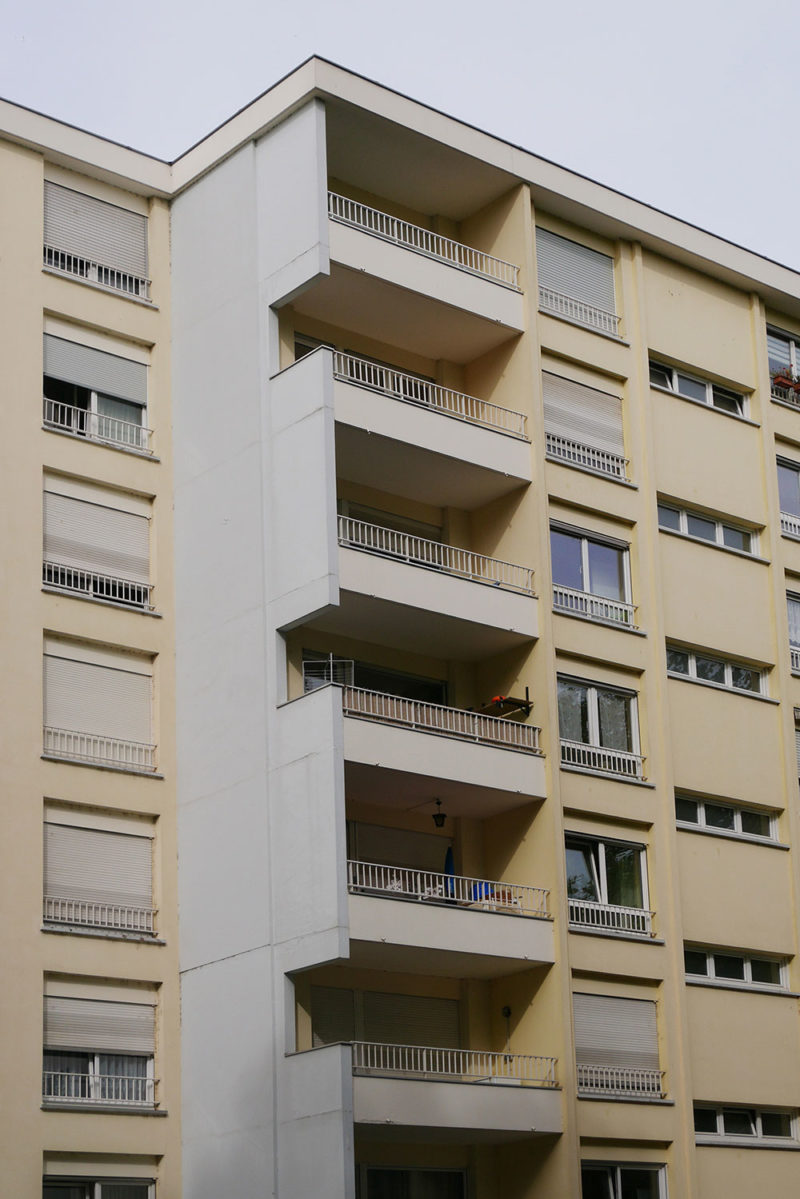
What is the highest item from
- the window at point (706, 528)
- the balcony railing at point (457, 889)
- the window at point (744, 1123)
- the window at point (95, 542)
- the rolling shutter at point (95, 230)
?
the rolling shutter at point (95, 230)

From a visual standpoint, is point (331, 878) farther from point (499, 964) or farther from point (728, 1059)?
point (728, 1059)

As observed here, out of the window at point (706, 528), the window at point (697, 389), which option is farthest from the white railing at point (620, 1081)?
the window at point (697, 389)

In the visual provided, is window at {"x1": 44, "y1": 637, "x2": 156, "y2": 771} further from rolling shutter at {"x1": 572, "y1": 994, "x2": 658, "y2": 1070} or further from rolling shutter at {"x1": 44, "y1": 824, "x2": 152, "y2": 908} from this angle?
rolling shutter at {"x1": 572, "y1": 994, "x2": 658, "y2": 1070}

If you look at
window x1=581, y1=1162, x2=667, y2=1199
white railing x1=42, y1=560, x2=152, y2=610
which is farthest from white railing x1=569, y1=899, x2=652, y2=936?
white railing x1=42, y1=560, x2=152, y2=610

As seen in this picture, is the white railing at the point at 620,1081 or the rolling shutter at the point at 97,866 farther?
the white railing at the point at 620,1081

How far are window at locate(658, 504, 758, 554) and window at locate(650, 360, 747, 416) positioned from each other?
207cm

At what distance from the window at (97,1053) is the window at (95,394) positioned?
27.7 feet

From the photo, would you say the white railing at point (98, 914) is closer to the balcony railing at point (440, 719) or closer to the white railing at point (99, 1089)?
the white railing at point (99, 1089)

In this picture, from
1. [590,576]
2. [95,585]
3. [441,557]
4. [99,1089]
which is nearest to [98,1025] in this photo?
[99,1089]

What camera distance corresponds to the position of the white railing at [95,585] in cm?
2695

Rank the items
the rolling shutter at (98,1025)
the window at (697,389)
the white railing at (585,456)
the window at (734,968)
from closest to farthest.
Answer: the rolling shutter at (98,1025)
the window at (734,968)
the white railing at (585,456)
the window at (697,389)

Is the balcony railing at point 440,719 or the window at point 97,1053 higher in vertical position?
the balcony railing at point 440,719

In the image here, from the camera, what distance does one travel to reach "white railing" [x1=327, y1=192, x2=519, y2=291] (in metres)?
29.2

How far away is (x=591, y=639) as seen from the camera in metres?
29.1
